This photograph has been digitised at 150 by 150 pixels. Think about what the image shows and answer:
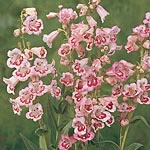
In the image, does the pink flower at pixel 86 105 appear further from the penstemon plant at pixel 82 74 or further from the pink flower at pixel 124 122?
the pink flower at pixel 124 122

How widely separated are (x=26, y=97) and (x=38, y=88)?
37 mm

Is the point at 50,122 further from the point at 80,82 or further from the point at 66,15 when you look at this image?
the point at 66,15

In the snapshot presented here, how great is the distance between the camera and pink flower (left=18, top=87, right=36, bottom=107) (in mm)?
1432

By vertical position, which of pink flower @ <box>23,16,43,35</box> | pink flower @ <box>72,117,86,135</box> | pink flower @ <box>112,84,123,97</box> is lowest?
pink flower @ <box>72,117,86,135</box>

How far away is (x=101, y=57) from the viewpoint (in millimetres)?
1459

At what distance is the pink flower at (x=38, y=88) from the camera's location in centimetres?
143

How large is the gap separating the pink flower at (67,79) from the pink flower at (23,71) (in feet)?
0.33

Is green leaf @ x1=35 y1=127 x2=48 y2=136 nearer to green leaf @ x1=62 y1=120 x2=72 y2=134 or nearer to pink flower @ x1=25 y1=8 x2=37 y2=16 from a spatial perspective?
green leaf @ x1=62 y1=120 x2=72 y2=134

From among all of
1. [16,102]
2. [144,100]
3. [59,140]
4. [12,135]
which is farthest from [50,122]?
[12,135]

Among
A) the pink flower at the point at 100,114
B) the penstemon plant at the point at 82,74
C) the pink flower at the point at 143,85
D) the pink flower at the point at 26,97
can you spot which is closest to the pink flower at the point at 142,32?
the penstemon plant at the point at 82,74

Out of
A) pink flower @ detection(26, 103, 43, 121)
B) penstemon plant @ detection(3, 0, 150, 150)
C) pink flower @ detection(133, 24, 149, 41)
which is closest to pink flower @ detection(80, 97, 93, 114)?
penstemon plant @ detection(3, 0, 150, 150)

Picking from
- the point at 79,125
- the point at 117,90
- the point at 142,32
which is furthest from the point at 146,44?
→ the point at 79,125

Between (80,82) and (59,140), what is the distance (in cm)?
20

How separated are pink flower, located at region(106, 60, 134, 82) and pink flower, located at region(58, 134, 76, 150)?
0.65ft
